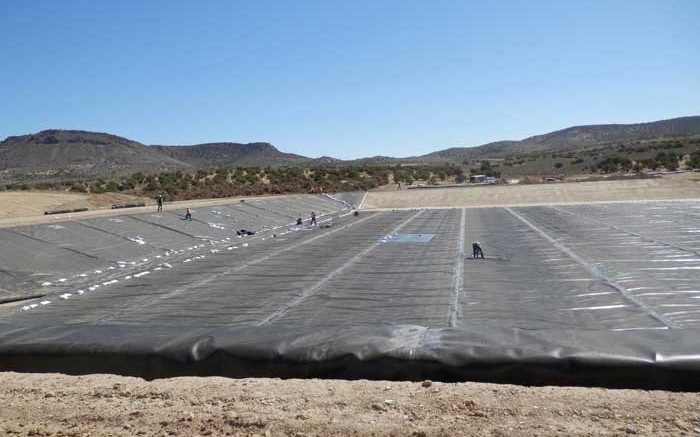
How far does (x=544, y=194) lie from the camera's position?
40.2 metres

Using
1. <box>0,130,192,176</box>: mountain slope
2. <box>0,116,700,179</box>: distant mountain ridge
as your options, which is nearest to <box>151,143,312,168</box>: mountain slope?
<box>0,116,700,179</box>: distant mountain ridge

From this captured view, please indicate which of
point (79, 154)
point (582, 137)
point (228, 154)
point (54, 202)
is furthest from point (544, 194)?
point (582, 137)

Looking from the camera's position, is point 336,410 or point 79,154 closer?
point 336,410

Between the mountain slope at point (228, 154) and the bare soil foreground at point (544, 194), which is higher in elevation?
the mountain slope at point (228, 154)

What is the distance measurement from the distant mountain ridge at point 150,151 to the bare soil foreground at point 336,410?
91.3 m

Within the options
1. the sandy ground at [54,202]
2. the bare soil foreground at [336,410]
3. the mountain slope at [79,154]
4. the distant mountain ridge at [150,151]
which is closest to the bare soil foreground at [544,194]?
the sandy ground at [54,202]

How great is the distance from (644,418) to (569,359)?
0.84 metres

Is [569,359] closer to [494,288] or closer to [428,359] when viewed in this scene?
[428,359]

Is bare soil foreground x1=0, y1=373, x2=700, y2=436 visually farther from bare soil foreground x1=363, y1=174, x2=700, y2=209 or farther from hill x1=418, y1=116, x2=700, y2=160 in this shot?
hill x1=418, y1=116, x2=700, y2=160

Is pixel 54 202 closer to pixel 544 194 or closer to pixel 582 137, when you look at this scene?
pixel 544 194

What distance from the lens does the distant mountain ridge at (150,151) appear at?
106m

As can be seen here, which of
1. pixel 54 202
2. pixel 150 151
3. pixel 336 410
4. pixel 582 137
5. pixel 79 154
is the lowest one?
pixel 336 410

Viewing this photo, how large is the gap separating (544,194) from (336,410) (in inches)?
1488

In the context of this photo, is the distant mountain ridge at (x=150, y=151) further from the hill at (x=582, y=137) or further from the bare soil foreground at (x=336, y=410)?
the bare soil foreground at (x=336, y=410)
